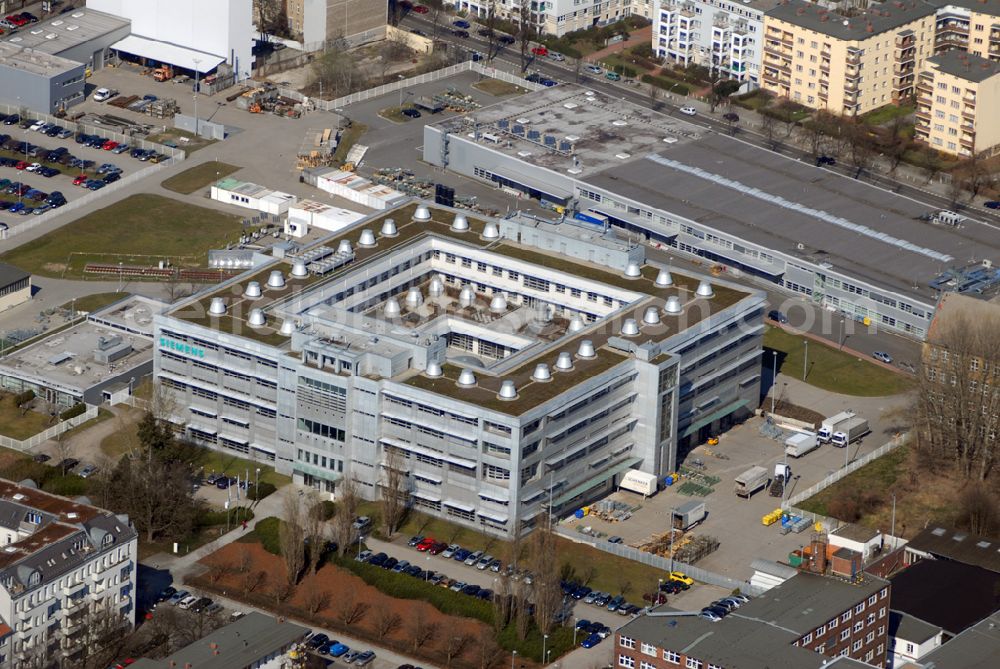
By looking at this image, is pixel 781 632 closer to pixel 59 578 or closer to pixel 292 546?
pixel 292 546

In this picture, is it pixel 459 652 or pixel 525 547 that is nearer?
pixel 459 652

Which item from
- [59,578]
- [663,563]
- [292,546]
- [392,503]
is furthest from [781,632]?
[59,578]

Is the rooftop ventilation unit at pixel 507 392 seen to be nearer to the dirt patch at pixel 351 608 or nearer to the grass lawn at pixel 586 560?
the grass lawn at pixel 586 560

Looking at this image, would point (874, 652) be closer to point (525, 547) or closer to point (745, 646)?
point (745, 646)

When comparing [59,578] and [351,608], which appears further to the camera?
[351,608]

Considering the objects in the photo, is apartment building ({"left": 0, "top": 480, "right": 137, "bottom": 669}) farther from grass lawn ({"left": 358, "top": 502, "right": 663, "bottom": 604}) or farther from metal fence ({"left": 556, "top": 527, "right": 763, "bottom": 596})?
metal fence ({"left": 556, "top": 527, "right": 763, "bottom": 596})

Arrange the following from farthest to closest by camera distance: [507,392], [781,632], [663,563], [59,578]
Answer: [507,392], [663,563], [59,578], [781,632]

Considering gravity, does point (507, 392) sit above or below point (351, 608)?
above

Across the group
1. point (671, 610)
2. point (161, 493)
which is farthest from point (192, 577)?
point (671, 610)
